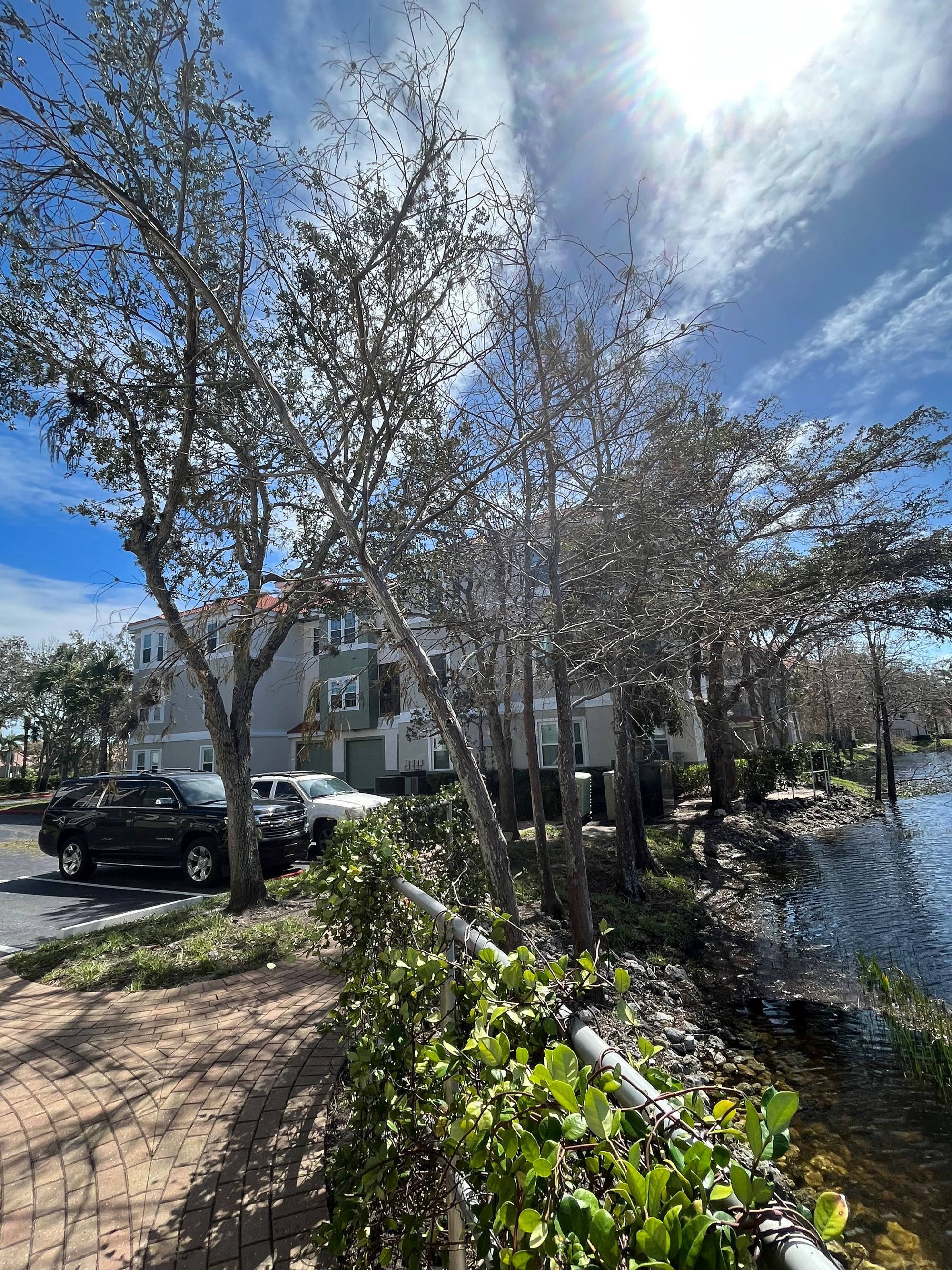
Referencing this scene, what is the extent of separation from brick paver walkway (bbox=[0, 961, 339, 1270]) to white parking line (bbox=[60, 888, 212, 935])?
2.12 m

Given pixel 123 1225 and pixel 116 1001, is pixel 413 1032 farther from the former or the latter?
pixel 116 1001

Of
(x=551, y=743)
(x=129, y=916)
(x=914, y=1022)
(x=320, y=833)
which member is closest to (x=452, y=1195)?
(x=914, y=1022)

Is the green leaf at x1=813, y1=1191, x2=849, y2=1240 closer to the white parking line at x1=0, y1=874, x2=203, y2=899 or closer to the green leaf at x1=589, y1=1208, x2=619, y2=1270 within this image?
the green leaf at x1=589, y1=1208, x2=619, y2=1270

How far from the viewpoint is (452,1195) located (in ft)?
6.29

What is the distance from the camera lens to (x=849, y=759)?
149 feet

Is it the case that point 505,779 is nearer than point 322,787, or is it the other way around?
point 505,779

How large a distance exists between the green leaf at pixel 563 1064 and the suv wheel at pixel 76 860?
12.9 m

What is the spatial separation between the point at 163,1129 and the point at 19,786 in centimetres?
4398

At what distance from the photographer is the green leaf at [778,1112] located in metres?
0.99

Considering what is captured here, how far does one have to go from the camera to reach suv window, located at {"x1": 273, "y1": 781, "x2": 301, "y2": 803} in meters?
13.3

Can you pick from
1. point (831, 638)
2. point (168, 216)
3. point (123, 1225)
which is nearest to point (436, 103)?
point (168, 216)

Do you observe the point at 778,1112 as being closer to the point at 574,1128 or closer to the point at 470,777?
the point at 574,1128

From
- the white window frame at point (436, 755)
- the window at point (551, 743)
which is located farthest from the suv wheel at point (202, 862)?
the white window frame at point (436, 755)

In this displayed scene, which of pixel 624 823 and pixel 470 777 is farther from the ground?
pixel 470 777
